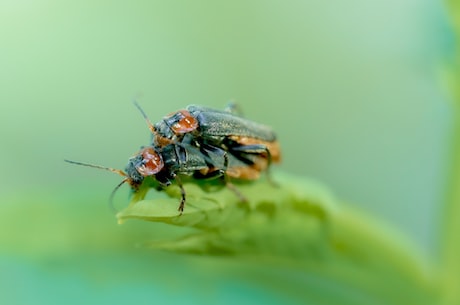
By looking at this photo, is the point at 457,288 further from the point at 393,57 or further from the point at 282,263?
the point at 393,57

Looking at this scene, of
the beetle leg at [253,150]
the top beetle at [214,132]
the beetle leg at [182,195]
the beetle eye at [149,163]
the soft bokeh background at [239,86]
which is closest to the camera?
the beetle leg at [182,195]

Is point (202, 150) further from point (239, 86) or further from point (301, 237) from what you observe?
point (239, 86)

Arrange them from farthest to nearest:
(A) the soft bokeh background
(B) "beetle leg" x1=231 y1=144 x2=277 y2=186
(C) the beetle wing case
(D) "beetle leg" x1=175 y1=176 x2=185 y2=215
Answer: (A) the soft bokeh background < (B) "beetle leg" x1=231 y1=144 x2=277 y2=186 < (C) the beetle wing case < (D) "beetle leg" x1=175 y1=176 x2=185 y2=215

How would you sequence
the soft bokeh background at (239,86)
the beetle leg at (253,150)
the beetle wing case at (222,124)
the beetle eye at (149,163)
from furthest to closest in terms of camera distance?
the soft bokeh background at (239,86) < the beetle leg at (253,150) < the beetle wing case at (222,124) < the beetle eye at (149,163)

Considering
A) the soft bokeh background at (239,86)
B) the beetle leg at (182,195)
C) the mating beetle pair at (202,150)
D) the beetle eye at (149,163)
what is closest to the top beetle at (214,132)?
the mating beetle pair at (202,150)

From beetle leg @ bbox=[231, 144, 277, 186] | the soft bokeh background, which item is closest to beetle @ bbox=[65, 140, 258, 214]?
beetle leg @ bbox=[231, 144, 277, 186]

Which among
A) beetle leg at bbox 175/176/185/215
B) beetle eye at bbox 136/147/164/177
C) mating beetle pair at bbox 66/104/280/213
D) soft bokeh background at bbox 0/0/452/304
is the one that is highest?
soft bokeh background at bbox 0/0/452/304

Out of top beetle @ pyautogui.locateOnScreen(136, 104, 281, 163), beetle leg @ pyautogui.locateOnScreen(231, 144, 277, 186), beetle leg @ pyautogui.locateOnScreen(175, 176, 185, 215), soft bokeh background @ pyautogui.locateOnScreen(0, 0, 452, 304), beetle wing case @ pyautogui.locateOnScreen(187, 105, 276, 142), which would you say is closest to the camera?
beetle leg @ pyautogui.locateOnScreen(175, 176, 185, 215)

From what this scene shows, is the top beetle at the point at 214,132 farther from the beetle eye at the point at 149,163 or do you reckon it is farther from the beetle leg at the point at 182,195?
the beetle leg at the point at 182,195

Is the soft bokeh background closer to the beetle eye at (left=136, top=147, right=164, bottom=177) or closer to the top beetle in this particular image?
the top beetle

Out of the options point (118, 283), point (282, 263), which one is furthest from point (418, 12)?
point (118, 283)
